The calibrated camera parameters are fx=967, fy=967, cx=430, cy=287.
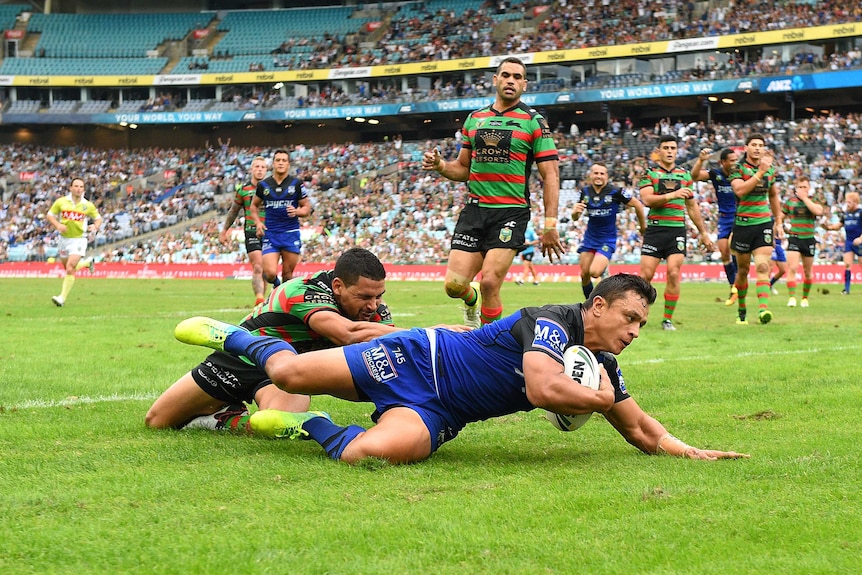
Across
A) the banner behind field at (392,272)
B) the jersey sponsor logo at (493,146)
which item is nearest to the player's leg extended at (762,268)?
the jersey sponsor logo at (493,146)

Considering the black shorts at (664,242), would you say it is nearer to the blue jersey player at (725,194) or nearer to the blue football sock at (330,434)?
the blue jersey player at (725,194)

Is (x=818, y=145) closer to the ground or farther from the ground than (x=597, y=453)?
farther from the ground

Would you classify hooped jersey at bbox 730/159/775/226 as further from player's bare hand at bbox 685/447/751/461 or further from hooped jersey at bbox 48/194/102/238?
hooped jersey at bbox 48/194/102/238

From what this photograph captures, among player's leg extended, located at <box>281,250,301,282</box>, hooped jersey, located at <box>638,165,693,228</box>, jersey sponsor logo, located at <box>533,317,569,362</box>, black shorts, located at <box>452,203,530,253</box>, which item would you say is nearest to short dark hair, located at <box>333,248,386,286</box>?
jersey sponsor logo, located at <box>533,317,569,362</box>

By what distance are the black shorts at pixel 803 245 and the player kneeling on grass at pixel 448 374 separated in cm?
1651

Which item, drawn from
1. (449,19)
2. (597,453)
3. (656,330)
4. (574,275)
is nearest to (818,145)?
(574,275)

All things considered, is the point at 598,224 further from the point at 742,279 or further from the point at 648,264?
the point at 742,279

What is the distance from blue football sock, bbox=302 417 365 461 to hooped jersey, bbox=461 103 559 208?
467cm

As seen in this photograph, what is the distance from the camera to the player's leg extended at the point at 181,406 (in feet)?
19.1

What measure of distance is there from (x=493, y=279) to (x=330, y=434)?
171 inches

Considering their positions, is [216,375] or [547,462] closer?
[547,462]

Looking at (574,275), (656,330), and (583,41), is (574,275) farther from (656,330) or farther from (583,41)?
(583,41)

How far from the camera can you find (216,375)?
584 centimetres

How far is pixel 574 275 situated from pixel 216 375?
26.5 meters
